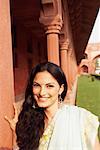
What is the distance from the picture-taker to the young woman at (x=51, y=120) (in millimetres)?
1852

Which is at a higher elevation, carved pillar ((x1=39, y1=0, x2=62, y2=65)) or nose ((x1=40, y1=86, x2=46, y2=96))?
carved pillar ((x1=39, y1=0, x2=62, y2=65))

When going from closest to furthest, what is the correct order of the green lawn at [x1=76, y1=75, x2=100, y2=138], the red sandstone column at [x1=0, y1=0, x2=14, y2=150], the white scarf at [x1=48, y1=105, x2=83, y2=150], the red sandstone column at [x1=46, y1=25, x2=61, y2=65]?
the white scarf at [x1=48, y1=105, x2=83, y2=150] → the red sandstone column at [x1=0, y1=0, x2=14, y2=150] → the green lawn at [x1=76, y1=75, x2=100, y2=138] → the red sandstone column at [x1=46, y1=25, x2=61, y2=65]

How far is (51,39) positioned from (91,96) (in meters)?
4.11

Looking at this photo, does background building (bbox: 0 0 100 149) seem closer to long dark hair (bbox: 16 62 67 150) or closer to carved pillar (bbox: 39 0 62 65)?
carved pillar (bbox: 39 0 62 65)

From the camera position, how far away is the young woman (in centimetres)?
185

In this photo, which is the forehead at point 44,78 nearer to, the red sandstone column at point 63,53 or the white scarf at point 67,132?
the white scarf at point 67,132

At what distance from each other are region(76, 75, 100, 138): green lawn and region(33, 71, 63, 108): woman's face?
0.89 m

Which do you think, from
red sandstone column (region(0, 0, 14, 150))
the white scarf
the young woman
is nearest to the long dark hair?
the young woman

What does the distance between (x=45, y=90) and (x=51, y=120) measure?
0.15 meters

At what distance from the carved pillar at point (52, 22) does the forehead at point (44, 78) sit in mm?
4598

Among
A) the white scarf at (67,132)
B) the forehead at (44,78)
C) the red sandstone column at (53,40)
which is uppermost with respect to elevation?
the red sandstone column at (53,40)

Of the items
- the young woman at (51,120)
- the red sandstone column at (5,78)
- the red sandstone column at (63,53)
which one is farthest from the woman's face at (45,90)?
the red sandstone column at (63,53)

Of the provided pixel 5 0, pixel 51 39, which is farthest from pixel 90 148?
pixel 51 39

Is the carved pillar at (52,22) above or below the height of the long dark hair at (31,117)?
above
